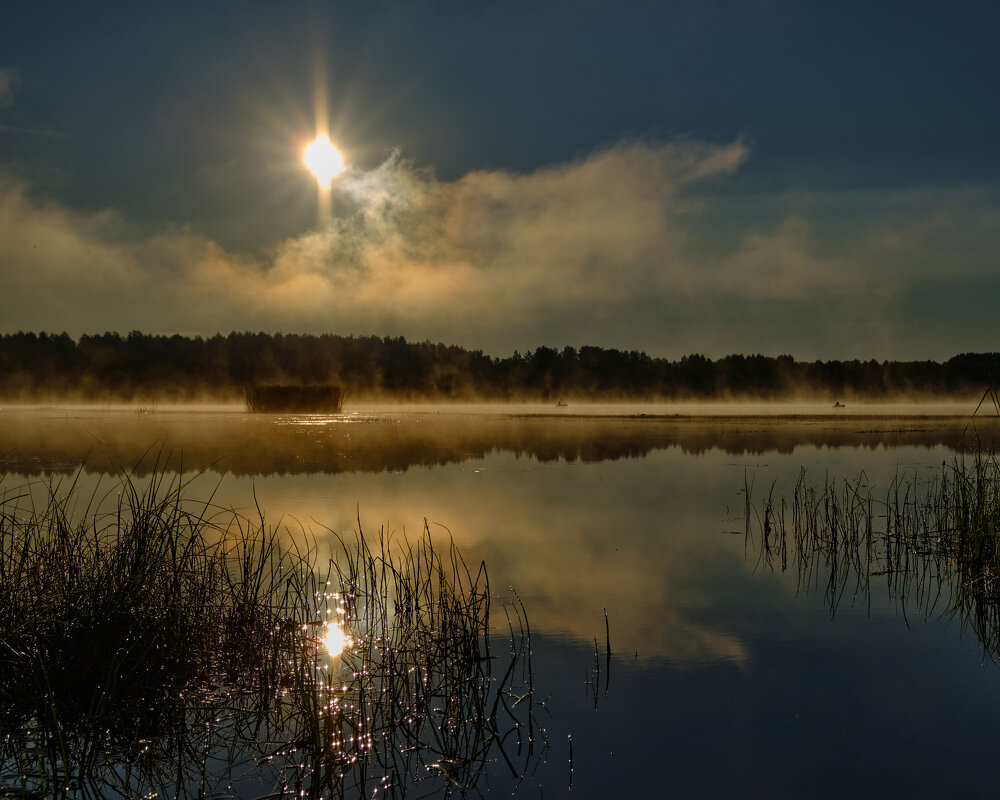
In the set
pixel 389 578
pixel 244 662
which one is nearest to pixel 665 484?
pixel 389 578

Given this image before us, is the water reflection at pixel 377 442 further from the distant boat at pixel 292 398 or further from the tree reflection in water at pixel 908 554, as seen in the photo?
A: the tree reflection in water at pixel 908 554

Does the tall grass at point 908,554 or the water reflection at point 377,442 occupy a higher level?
the water reflection at point 377,442

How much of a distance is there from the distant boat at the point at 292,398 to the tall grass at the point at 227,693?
32640mm

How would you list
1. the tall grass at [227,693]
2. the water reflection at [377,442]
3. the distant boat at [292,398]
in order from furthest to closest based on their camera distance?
the distant boat at [292,398]
the water reflection at [377,442]
the tall grass at [227,693]

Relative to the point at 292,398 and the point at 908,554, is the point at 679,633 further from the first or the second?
the point at 292,398

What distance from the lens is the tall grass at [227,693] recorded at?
3.42 metres

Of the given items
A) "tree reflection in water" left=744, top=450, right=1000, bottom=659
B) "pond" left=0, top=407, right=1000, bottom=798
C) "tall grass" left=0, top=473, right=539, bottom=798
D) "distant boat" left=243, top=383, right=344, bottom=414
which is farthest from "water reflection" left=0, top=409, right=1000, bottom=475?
"tree reflection in water" left=744, top=450, right=1000, bottom=659

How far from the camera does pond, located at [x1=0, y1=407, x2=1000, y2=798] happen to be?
3.57 meters

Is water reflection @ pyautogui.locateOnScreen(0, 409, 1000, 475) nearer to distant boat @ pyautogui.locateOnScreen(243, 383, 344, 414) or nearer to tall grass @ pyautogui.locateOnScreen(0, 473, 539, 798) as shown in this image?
distant boat @ pyautogui.locateOnScreen(243, 383, 344, 414)

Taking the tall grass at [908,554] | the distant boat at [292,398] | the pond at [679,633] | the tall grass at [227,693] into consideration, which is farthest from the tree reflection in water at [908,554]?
the distant boat at [292,398]

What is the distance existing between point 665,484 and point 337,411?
91.3 ft

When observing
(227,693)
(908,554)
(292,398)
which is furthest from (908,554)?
(292,398)

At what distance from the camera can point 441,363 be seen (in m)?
66.8

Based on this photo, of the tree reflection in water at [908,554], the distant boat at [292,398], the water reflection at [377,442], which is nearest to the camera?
the tree reflection in water at [908,554]
